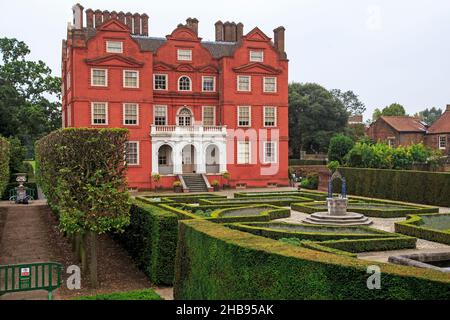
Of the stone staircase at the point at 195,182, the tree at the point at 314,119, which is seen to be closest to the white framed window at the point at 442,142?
the tree at the point at 314,119

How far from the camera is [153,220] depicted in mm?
16062

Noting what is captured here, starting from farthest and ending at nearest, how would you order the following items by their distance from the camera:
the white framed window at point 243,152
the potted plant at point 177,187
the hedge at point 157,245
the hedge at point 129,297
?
A: the white framed window at point 243,152, the potted plant at point 177,187, the hedge at point 157,245, the hedge at point 129,297

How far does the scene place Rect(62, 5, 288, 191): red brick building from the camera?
1581 inches

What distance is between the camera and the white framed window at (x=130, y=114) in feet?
134

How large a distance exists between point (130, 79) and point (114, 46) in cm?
277

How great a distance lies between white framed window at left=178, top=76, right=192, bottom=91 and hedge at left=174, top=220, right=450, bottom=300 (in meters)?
32.2

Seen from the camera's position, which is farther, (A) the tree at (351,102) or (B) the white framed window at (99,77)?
(A) the tree at (351,102)

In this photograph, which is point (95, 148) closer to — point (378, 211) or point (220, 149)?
point (378, 211)

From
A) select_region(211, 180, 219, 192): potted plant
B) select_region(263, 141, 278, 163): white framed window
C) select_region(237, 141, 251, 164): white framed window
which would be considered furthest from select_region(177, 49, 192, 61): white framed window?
select_region(211, 180, 219, 192): potted plant

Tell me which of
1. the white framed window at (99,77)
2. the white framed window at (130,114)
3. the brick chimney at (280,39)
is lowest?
the white framed window at (130,114)

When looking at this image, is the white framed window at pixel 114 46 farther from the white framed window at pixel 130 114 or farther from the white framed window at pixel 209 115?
the white framed window at pixel 209 115

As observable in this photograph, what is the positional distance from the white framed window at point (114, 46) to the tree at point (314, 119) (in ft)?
105

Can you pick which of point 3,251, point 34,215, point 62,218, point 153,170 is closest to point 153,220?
point 62,218
